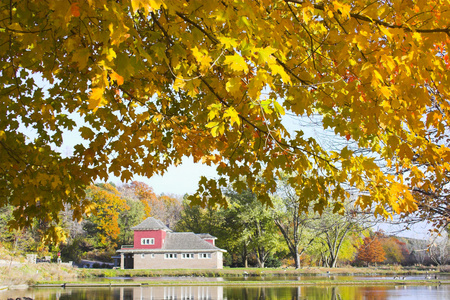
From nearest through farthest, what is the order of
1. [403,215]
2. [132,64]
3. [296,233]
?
[132,64] → [403,215] → [296,233]

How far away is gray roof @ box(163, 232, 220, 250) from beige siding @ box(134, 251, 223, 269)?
2.60ft

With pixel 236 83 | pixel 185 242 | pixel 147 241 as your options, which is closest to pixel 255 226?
pixel 185 242

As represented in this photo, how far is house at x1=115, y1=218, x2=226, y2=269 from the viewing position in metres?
40.8

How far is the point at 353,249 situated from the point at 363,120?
157ft

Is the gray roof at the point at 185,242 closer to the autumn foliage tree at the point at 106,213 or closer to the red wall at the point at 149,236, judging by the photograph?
the red wall at the point at 149,236

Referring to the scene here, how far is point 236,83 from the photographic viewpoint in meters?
2.95

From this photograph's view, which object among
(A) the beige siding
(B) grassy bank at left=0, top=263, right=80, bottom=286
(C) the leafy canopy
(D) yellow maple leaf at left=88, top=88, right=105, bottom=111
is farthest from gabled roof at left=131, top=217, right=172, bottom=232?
(D) yellow maple leaf at left=88, top=88, right=105, bottom=111

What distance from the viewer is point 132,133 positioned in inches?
258

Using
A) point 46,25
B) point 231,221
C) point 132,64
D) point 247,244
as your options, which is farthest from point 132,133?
point 231,221

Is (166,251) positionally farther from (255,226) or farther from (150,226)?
(255,226)

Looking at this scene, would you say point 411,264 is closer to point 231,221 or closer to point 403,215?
point 231,221

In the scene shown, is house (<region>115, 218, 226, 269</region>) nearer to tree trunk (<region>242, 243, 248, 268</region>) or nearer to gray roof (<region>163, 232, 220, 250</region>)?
gray roof (<region>163, 232, 220, 250</region>)

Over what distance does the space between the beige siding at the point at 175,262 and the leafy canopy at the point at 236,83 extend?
3433cm

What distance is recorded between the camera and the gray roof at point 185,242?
41.1 meters
